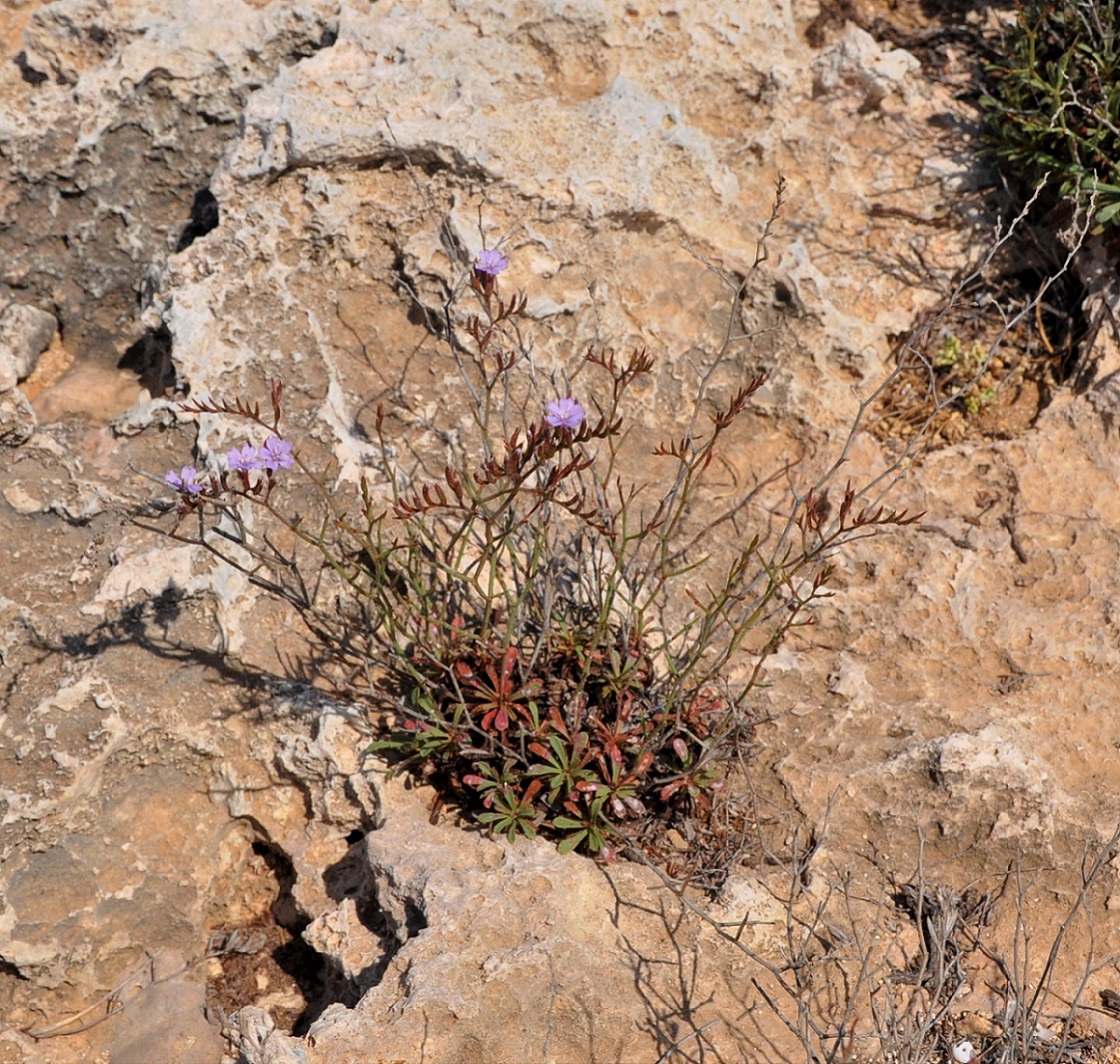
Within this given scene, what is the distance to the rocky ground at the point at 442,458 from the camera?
3.21 meters

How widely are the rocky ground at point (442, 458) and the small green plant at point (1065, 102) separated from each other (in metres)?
0.26

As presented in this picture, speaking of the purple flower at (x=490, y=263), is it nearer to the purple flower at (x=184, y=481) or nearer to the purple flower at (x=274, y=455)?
the purple flower at (x=274, y=455)

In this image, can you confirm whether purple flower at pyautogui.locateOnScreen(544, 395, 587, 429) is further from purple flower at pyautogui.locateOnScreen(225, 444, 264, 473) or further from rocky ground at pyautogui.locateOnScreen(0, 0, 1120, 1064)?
rocky ground at pyautogui.locateOnScreen(0, 0, 1120, 1064)

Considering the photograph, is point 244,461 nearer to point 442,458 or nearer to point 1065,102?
point 442,458

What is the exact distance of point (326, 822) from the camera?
3.74 meters

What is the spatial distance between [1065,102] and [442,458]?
9.66 ft

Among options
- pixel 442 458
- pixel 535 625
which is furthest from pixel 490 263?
pixel 535 625

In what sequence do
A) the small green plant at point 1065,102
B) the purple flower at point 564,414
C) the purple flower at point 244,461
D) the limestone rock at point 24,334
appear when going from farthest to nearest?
1. the limestone rock at point 24,334
2. the small green plant at point 1065,102
3. the purple flower at point 244,461
4. the purple flower at point 564,414

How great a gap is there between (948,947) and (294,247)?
3445 millimetres

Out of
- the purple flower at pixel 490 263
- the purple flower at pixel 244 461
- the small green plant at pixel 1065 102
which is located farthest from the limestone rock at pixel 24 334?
the small green plant at pixel 1065 102

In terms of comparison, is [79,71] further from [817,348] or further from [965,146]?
[965,146]

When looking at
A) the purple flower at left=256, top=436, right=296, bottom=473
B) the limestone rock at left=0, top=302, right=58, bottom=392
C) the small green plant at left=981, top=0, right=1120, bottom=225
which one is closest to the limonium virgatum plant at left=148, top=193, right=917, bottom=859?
the purple flower at left=256, top=436, right=296, bottom=473

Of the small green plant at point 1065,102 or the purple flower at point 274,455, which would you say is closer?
the purple flower at point 274,455

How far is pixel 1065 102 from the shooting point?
4469 millimetres
